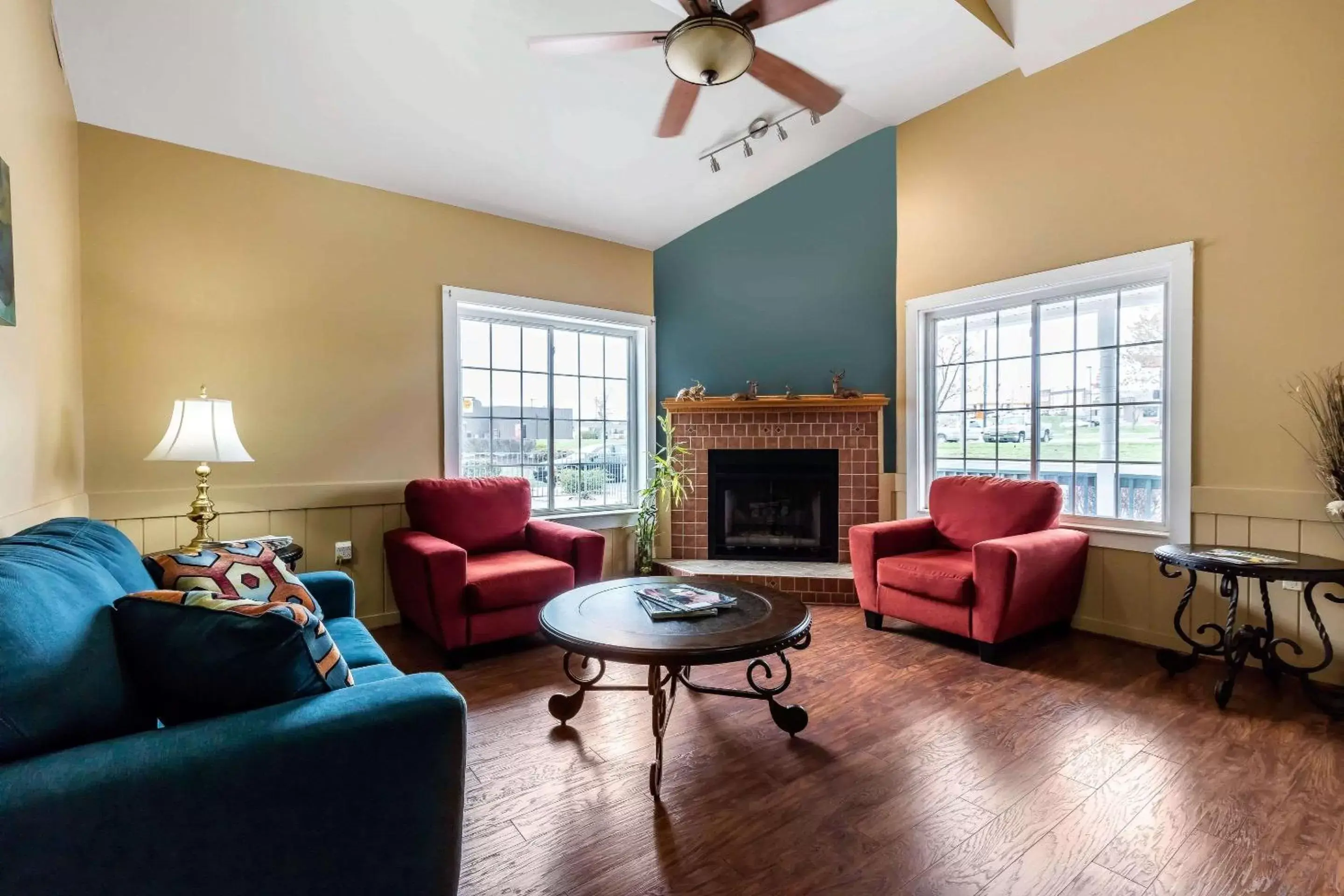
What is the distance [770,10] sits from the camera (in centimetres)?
215

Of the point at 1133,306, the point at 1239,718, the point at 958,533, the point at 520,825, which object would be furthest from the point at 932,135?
the point at 520,825

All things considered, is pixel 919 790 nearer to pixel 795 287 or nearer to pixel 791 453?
pixel 791 453

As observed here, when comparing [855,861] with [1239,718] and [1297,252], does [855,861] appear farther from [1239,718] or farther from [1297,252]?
[1297,252]

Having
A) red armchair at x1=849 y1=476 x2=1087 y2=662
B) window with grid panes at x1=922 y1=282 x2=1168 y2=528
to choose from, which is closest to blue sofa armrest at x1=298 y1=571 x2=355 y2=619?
red armchair at x1=849 y1=476 x2=1087 y2=662

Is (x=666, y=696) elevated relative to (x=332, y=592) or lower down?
lower down

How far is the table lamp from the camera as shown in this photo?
104 inches

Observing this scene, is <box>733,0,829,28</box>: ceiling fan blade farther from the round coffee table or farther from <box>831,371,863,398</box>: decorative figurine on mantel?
<box>831,371,863,398</box>: decorative figurine on mantel

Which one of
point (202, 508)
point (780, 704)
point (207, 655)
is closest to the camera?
point (207, 655)

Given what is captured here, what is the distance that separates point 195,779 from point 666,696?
5.38ft

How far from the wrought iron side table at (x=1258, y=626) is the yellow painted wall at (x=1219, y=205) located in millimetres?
166

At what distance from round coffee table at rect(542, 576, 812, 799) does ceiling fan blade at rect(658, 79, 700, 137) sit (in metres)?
2.06

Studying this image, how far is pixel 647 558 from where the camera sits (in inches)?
181

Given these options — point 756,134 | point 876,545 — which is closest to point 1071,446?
point 876,545

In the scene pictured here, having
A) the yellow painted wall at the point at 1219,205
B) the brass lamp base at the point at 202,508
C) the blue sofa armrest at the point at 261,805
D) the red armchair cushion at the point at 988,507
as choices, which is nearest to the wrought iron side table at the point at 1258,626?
the yellow painted wall at the point at 1219,205
